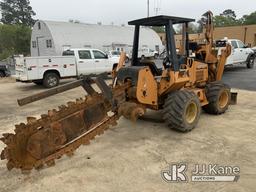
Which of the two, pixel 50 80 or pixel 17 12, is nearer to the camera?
pixel 50 80

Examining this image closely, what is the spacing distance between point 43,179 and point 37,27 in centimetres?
2480

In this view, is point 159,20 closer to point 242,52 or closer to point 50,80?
point 50,80

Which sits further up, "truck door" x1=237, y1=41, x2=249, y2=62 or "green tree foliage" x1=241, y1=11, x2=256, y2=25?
"green tree foliage" x1=241, y1=11, x2=256, y2=25

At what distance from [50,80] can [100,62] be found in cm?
304

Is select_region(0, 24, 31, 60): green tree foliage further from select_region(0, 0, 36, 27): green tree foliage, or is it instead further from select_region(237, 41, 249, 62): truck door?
select_region(237, 41, 249, 62): truck door

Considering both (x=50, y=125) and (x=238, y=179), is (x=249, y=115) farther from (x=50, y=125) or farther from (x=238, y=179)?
(x=50, y=125)

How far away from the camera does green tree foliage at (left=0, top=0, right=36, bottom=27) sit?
76.8 metres

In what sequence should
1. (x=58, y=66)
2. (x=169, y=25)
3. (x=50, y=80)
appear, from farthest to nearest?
(x=58, y=66), (x=50, y=80), (x=169, y=25)

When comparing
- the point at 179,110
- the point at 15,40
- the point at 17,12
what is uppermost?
the point at 17,12

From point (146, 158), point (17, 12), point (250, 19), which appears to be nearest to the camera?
point (146, 158)

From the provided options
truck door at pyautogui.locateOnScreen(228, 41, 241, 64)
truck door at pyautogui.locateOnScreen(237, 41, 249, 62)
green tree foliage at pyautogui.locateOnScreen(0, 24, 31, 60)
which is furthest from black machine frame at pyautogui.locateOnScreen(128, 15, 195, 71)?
green tree foliage at pyautogui.locateOnScreen(0, 24, 31, 60)

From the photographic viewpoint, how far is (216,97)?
7.24 metres

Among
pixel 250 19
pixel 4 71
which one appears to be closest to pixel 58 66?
pixel 4 71

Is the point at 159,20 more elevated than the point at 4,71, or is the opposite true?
the point at 159,20
